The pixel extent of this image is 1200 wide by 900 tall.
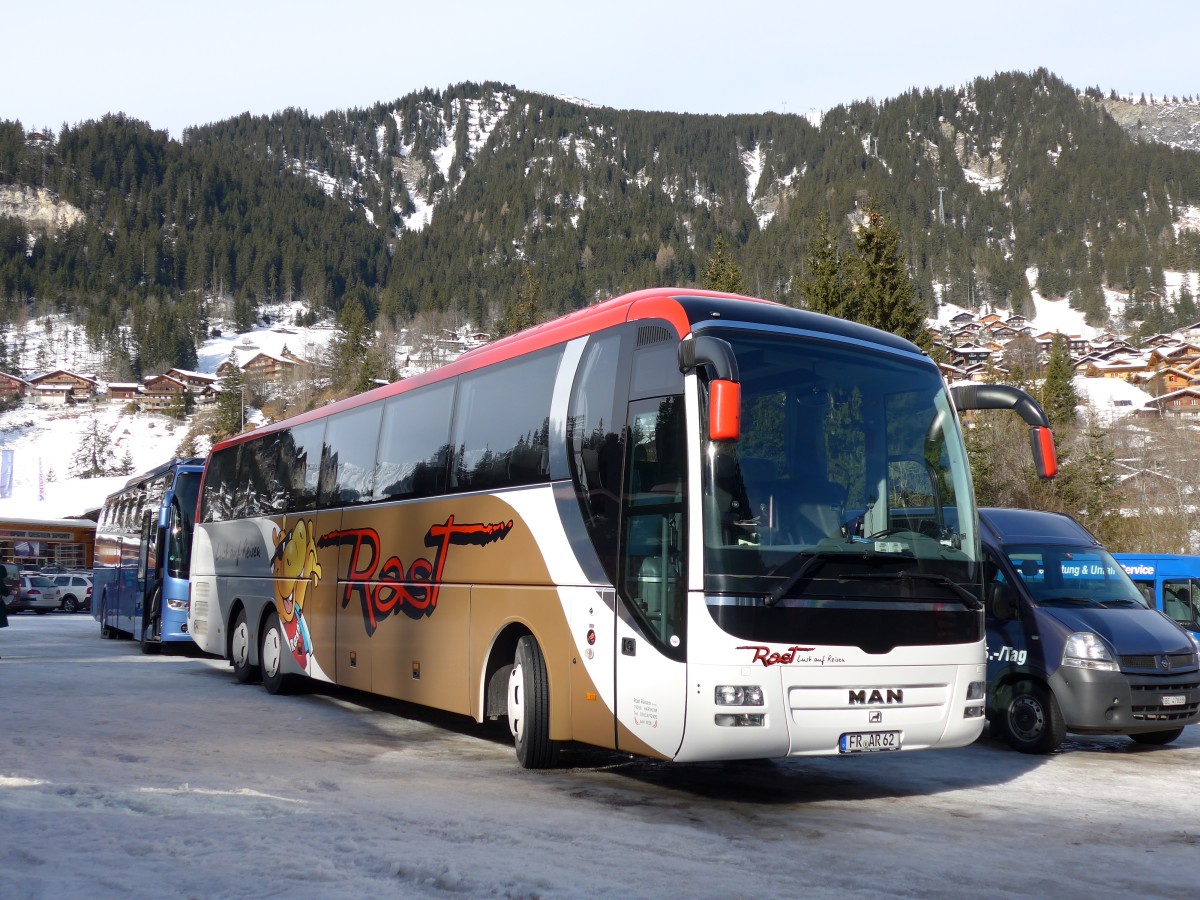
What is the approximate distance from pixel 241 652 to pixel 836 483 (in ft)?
36.9

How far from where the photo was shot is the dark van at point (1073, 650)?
35.5 feet

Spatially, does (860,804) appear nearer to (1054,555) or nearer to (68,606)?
(1054,555)

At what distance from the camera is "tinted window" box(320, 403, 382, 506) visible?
13055 mm

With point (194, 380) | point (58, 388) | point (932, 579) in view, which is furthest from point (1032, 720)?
point (58, 388)

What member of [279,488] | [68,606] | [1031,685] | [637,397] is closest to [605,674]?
[637,397]

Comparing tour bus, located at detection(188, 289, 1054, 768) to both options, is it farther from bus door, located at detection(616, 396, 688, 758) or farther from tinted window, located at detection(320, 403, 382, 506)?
tinted window, located at detection(320, 403, 382, 506)

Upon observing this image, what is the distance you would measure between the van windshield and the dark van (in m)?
0.01

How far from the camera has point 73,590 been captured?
48.0 metres

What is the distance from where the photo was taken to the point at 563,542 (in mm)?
8844

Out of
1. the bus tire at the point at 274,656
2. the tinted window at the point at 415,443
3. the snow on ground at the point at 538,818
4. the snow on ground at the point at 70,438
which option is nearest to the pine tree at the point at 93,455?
the snow on ground at the point at 70,438

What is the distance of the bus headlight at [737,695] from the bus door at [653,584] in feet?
0.78

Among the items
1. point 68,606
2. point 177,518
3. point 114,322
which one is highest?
point 114,322

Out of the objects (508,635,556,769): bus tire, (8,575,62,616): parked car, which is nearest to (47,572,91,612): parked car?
(8,575,62,616): parked car

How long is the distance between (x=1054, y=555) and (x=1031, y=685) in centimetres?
144
